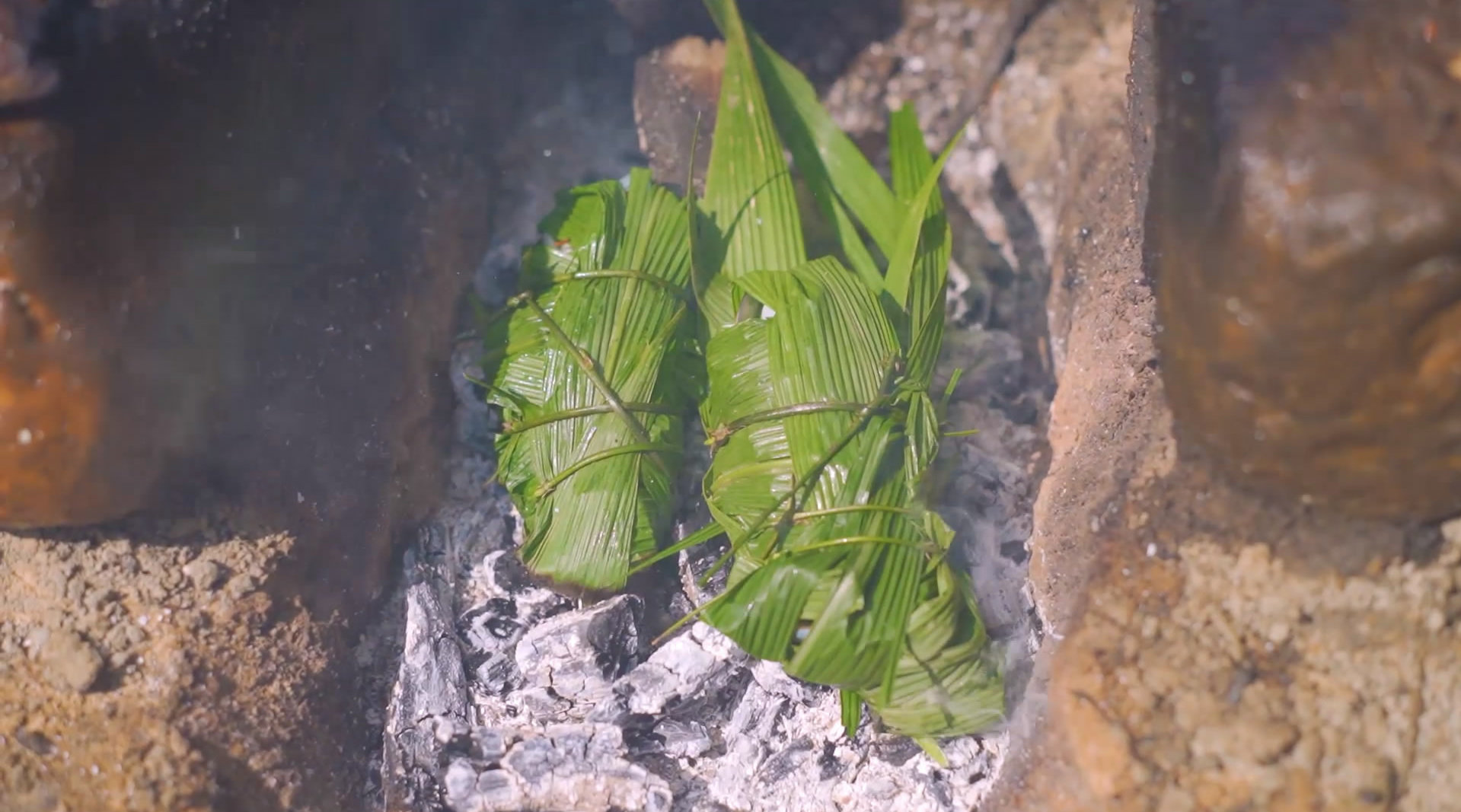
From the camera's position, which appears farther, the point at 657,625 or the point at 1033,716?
the point at 657,625

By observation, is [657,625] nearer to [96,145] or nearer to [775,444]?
[775,444]

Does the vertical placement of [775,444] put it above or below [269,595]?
above

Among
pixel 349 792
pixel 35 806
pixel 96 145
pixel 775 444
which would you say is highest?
pixel 96 145

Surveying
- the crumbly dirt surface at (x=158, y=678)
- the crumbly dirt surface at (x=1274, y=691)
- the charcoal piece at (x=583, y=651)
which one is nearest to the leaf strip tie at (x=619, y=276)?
the charcoal piece at (x=583, y=651)

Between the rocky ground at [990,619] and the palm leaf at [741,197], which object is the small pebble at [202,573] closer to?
the rocky ground at [990,619]

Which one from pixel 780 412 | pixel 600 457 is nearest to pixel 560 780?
pixel 600 457

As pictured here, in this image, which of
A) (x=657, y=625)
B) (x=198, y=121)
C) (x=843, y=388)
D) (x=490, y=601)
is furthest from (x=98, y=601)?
(x=843, y=388)
